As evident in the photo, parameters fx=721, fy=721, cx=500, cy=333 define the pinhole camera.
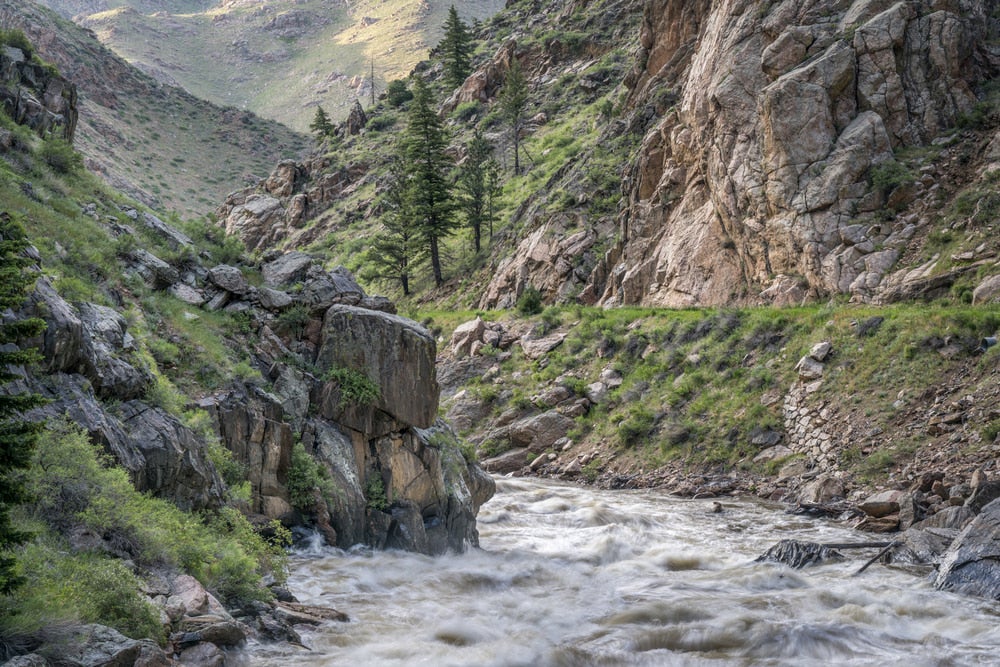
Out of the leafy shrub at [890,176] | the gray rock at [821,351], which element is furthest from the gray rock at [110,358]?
the leafy shrub at [890,176]

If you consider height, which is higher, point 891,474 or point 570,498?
point 891,474

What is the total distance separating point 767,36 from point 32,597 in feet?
113

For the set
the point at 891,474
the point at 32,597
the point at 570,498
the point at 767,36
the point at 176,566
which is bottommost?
the point at 570,498

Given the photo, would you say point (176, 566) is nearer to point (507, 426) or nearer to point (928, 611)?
point (928, 611)

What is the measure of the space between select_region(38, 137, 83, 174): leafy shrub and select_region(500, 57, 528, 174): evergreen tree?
4622 centimetres

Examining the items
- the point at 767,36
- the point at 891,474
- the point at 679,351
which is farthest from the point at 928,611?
the point at 767,36

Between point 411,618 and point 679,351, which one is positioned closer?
point 411,618

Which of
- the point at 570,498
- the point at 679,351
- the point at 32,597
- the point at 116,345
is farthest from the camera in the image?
the point at 679,351

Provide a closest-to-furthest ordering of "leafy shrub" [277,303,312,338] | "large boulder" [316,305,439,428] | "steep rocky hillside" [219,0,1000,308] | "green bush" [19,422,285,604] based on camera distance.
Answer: "green bush" [19,422,285,604] < "large boulder" [316,305,439,428] < "leafy shrub" [277,303,312,338] < "steep rocky hillside" [219,0,1000,308]

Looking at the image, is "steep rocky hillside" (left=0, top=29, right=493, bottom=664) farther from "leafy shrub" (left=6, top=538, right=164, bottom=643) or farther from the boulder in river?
the boulder in river

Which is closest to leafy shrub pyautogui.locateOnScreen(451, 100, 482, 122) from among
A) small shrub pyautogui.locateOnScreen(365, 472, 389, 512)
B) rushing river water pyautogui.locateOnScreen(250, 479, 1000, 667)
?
rushing river water pyautogui.locateOnScreen(250, 479, 1000, 667)

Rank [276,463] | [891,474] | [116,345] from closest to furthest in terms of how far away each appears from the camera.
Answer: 1. [116,345]
2. [276,463]
3. [891,474]

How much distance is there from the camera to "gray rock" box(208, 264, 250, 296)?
17047 millimetres

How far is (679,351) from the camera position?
29.2 meters
